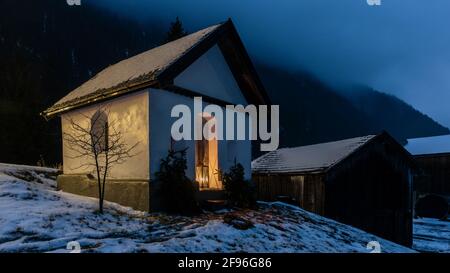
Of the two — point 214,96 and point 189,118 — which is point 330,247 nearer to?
point 189,118

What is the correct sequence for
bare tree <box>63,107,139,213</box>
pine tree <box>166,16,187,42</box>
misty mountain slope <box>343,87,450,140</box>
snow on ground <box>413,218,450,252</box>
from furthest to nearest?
misty mountain slope <box>343,87,450,140</box>
pine tree <box>166,16,187,42</box>
snow on ground <box>413,218,450,252</box>
bare tree <box>63,107,139,213</box>

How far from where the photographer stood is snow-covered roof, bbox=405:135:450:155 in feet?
88.6

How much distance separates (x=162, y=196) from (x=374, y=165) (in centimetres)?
1254

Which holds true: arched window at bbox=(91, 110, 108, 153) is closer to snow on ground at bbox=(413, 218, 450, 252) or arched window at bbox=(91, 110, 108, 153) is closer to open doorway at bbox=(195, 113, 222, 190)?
open doorway at bbox=(195, 113, 222, 190)

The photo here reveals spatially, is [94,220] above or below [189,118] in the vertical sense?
below

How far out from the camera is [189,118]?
9875 millimetres

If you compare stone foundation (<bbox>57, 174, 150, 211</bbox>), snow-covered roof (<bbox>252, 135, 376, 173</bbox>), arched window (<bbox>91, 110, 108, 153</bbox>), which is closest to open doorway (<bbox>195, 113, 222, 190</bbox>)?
stone foundation (<bbox>57, 174, 150, 211</bbox>)

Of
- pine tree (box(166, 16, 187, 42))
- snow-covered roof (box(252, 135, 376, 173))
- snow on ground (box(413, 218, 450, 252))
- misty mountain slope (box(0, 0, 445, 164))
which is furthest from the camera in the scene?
pine tree (box(166, 16, 187, 42))

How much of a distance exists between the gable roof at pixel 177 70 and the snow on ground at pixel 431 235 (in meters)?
12.1

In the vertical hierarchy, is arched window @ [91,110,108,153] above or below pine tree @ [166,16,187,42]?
below

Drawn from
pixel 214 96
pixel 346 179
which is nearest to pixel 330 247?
pixel 214 96

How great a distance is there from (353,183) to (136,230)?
12.2m

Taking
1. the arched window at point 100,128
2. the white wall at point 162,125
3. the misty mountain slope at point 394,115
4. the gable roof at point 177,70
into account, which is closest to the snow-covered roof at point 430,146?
the gable roof at point 177,70

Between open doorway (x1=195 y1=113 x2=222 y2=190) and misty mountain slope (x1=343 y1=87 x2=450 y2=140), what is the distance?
72.3 meters
